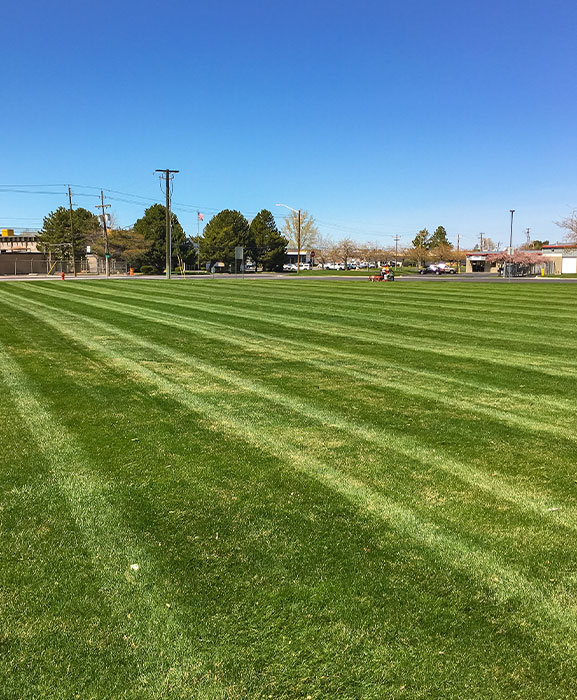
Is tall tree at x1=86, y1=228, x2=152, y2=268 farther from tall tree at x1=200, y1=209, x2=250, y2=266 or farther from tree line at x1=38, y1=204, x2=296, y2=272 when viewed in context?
tall tree at x1=200, y1=209, x2=250, y2=266

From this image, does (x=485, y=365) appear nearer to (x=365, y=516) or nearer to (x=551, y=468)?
(x=551, y=468)

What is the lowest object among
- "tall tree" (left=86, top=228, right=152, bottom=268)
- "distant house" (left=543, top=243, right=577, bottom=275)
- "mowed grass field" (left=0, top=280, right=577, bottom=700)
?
"mowed grass field" (left=0, top=280, right=577, bottom=700)

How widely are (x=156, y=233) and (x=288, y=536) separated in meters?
85.4

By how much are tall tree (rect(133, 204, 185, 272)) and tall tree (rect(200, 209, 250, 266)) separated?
17.5ft

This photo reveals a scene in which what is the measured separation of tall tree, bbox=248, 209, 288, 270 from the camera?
94.9 meters

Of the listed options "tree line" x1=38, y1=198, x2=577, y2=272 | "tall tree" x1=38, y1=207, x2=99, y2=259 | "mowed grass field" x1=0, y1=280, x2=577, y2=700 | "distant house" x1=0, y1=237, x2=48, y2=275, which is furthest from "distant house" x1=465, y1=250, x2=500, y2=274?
"mowed grass field" x1=0, y1=280, x2=577, y2=700

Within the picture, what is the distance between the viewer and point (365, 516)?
379 cm

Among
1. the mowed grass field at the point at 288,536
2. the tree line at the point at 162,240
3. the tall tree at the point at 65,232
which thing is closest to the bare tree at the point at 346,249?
the tree line at the point at 162,240

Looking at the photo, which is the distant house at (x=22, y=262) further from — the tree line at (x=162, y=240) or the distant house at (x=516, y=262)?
the distant house at (x=516, y=262)

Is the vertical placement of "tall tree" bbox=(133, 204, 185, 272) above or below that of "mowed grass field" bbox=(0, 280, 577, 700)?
above

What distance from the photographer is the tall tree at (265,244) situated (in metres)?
94.9

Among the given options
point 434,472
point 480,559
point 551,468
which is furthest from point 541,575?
point 551,468

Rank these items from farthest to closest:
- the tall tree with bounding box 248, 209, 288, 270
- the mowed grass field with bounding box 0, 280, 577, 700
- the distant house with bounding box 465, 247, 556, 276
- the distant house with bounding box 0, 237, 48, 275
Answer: the tall tree with bounding box 248, 209, 288, 270
the distant house with bounding box 465, 247, 556, 276
the distant house with bounding box 0, 237, 48, 275
the mowed grass field with bounding box 0, 280, 577, 700

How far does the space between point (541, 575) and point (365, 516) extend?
1146 mm
